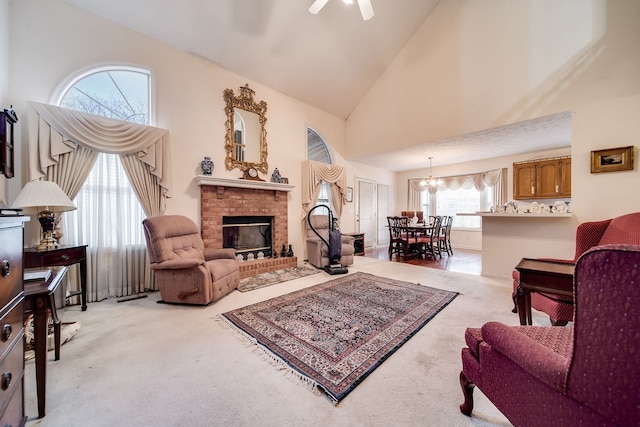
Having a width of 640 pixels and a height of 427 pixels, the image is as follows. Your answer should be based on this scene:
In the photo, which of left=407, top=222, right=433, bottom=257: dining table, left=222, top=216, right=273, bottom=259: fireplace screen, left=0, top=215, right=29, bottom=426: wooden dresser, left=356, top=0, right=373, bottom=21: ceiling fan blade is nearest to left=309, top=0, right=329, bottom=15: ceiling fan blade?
left=356, top=0, right=373, bottom=21: ceiling fan blade

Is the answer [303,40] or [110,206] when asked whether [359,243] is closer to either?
[303,40]

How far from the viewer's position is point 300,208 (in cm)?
546

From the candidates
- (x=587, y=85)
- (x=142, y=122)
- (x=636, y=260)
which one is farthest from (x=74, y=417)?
(x=587, y=85)

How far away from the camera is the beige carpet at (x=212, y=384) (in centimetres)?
130

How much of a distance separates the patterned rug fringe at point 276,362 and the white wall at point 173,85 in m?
2.32

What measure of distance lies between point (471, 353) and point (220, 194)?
155 inches

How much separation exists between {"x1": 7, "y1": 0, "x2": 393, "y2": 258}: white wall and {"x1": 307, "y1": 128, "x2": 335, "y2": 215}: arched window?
30cm

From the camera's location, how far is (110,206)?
3.19 m

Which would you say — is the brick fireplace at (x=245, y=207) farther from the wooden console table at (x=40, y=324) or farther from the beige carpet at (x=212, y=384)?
the wooden console table at (x=40, y=324)

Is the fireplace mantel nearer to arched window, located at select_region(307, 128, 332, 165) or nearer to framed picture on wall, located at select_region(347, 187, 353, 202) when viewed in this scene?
arched window, located at select_region(307, 128, 332, 165)

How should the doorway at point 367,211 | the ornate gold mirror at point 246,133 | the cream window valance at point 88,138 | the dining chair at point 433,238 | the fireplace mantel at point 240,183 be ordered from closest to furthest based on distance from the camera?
the cream window valance at point 88,138 < the fireplace mantel at point 240,183 < the ornate gold mirror at point 246,133 < the dining chair at point 433,238 < the doorway at point 367,211

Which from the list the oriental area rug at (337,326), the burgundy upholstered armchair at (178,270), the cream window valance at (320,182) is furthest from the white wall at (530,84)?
the burgundy upholstered armchair at (178,270)

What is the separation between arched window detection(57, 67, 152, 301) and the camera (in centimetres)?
302

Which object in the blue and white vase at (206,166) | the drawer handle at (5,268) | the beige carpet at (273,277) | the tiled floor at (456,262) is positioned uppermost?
the blue and white vase at (206,166)
